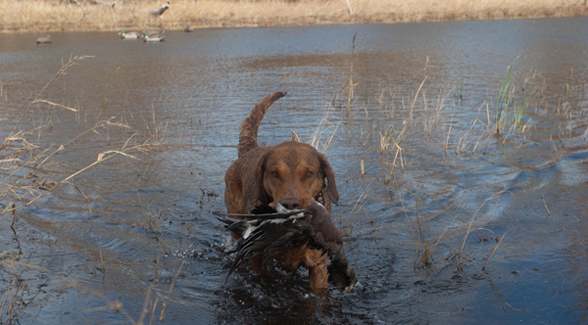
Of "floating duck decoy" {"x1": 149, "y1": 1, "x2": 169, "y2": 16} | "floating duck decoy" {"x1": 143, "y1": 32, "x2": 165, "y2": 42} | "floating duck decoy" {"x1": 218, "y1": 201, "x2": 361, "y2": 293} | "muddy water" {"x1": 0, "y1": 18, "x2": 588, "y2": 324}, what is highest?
"floating duck decoy" {"x1": 149, "y1": 1, "x2": 169, "y2": 16}

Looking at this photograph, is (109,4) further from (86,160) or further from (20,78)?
(86,160)

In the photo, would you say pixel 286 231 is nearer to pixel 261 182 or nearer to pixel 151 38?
pixel 261 182

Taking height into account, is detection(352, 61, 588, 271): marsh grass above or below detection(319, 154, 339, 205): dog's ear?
below

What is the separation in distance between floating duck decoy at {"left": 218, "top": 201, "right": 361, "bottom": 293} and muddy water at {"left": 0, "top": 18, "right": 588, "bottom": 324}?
25.4 inches

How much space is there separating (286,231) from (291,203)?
1.26 ft

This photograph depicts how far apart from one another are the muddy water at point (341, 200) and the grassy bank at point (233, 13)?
17.2 metres

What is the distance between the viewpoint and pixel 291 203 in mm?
3992

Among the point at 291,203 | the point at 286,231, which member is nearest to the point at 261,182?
the point at 291,203

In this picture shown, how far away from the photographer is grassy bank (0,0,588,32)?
105ft

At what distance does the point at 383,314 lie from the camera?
4.27 m

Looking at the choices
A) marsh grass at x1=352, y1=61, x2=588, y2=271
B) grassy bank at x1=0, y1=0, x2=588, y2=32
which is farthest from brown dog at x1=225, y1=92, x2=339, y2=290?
grassy bank at x1=0, y1=0, x2=588, y2=32

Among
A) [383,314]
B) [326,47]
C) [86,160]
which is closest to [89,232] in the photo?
[86,160]

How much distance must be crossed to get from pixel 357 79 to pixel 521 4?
25871mm

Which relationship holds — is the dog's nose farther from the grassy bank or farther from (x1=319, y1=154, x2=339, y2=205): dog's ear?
the grassy bank
